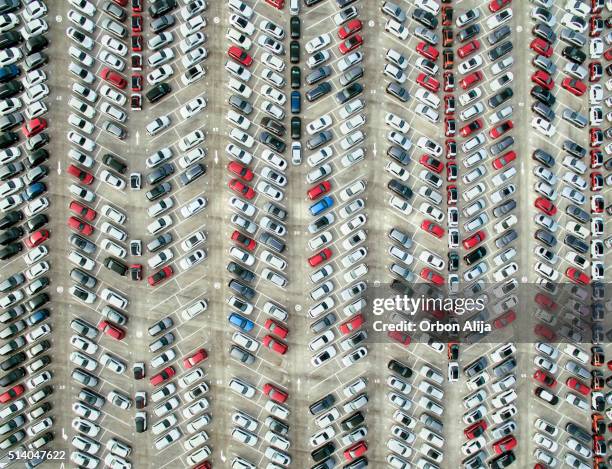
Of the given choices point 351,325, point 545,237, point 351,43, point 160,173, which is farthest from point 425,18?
point 351,325

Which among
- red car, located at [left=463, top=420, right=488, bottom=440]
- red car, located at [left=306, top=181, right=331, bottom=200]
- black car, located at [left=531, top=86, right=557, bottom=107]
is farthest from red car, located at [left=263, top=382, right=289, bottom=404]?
black car, located at [left=531, top=86, right=557, bottom=107]

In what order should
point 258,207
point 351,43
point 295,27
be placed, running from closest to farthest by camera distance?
point 351,43, point 295,27, point 258,207

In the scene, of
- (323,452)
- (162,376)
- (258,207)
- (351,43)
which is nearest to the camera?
(162,376)

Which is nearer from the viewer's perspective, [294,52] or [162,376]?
[162,376]

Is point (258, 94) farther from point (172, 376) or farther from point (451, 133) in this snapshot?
point (172, 376)

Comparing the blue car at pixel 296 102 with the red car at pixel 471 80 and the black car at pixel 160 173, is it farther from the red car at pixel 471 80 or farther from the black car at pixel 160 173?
the red car at pixel 471 80

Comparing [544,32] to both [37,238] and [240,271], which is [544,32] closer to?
[240,271]
